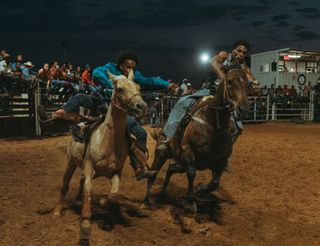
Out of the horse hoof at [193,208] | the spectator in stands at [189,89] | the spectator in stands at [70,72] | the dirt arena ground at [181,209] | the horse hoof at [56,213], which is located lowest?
the dirt arena ground at [181,209]

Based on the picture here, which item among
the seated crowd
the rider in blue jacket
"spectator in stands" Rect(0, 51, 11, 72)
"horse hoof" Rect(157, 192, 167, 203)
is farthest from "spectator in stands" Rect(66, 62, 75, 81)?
the rider in blue jacket

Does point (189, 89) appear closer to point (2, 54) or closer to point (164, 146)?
point (2, 54)

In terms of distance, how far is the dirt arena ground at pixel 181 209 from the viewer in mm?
4926

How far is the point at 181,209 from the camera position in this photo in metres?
Answer: 6.14

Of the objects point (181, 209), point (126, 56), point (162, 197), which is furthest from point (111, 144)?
point (162, 197)

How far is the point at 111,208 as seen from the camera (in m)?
5.39

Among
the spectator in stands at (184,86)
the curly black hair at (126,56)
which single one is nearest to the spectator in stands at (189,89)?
the spectator in stands at (184,86)

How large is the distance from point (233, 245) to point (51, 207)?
9.52ft

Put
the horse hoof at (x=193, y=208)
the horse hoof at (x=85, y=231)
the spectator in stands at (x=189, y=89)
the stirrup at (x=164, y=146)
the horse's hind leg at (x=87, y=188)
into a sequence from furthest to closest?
1. the spectator in stands at (x=189, y=89)
2. the stirrup at (x=164, y=146)
3. the horse hoof at (x=193, y=208)
4. the horse's hind leg at (x=87, y=188)
5. the horse hoof at (x=85, y=231)

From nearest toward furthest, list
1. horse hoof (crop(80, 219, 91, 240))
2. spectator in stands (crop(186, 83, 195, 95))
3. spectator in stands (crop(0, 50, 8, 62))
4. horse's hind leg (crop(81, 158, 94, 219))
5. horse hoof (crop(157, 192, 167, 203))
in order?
horse hoof (crop(80, 219, 91, 240)) → horse's hind leg (crop(81, 158, 94, 219)) → horse hoof (crop(157, 192, 167, 203)) → spectator in stands (crop(0, 50, 8, 62)) → spectator in stands (crop(186, 83, 195, 95))

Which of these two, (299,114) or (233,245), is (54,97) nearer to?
(233,245)

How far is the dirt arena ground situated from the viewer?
4.93 meters

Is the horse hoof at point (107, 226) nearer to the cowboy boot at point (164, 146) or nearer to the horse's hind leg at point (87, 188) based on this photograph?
the horse's hind leg at point (87, 188)

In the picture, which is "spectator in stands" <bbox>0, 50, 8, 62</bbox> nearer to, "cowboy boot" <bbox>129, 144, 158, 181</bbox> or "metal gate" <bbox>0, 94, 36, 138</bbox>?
"metal gate" <bbox>0, 94, 36, 138</bbox>
